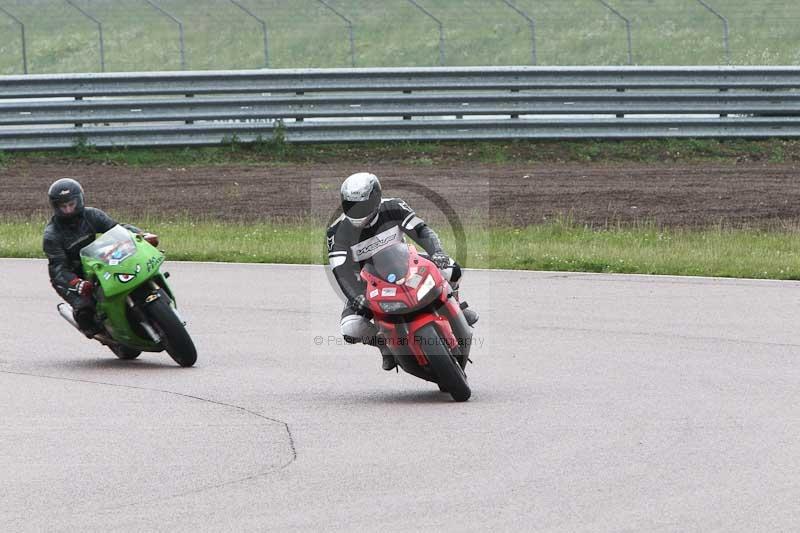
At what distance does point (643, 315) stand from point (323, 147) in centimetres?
1409

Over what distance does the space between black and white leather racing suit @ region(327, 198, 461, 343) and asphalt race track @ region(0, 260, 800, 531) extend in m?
0.50

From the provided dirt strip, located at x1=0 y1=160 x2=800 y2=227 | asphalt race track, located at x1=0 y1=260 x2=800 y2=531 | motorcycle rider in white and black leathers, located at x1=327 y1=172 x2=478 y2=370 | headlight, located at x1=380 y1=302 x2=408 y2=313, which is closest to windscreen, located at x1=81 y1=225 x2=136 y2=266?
asphalt race track, located at x1=0 y1=260 x2=800 y2=531

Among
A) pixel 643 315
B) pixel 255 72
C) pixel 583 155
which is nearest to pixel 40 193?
pixel 255 72

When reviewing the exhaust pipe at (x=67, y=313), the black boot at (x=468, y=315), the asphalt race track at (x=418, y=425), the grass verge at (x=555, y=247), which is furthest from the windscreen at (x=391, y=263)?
the grass verge at (x=555, y=247)

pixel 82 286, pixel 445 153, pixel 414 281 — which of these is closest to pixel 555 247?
pixel 82 286

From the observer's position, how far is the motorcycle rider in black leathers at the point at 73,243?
10.5m

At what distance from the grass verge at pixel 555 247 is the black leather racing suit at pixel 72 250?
5.75 meters

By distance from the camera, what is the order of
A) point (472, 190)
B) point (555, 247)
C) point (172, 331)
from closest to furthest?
point (172, 331)
point (555, 247)
point (472, 190)

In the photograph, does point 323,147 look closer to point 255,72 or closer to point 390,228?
point 255,72

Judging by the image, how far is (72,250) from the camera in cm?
1079

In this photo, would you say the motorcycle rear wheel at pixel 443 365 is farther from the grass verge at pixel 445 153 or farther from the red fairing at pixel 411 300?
the grass verge at pixel 445 153

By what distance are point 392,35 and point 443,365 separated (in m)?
28.2

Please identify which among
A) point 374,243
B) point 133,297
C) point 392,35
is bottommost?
point 133,297

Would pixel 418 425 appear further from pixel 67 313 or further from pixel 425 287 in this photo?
pixel 67 313
